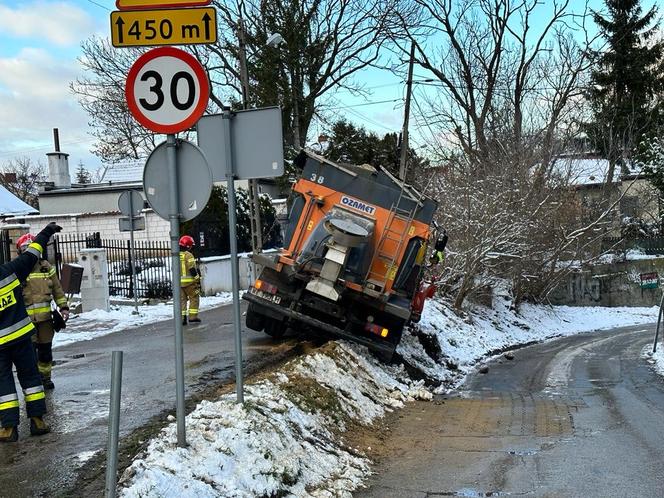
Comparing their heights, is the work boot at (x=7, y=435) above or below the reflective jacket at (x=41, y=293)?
below

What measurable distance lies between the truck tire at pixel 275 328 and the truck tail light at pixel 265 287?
1.07 metres

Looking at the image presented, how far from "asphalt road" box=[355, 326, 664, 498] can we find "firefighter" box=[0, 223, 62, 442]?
3043mm

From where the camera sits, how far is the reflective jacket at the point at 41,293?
7.88 m

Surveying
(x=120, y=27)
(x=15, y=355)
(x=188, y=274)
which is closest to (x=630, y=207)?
(x=188, y=274)

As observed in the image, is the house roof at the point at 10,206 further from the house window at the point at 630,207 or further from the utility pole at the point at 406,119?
the house window at the point at 630,207

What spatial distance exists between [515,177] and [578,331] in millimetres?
7745

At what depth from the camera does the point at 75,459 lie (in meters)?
5.58

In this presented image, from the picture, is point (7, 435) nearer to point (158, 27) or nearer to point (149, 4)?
point (158, 27)

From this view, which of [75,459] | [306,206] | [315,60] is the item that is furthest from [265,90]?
[75,459]

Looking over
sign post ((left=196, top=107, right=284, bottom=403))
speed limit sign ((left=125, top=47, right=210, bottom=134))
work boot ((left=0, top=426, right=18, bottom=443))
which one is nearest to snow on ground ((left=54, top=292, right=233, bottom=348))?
work boot ((left=0, top=426, right=18, bottom=443))

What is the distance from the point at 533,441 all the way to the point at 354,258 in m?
4.48

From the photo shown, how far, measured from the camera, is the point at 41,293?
7965 mm

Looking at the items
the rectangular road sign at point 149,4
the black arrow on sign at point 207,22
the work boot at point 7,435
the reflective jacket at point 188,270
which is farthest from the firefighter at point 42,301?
the reflective jacket at point 188,270

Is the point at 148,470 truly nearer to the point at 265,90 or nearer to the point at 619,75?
the point at 265,90
